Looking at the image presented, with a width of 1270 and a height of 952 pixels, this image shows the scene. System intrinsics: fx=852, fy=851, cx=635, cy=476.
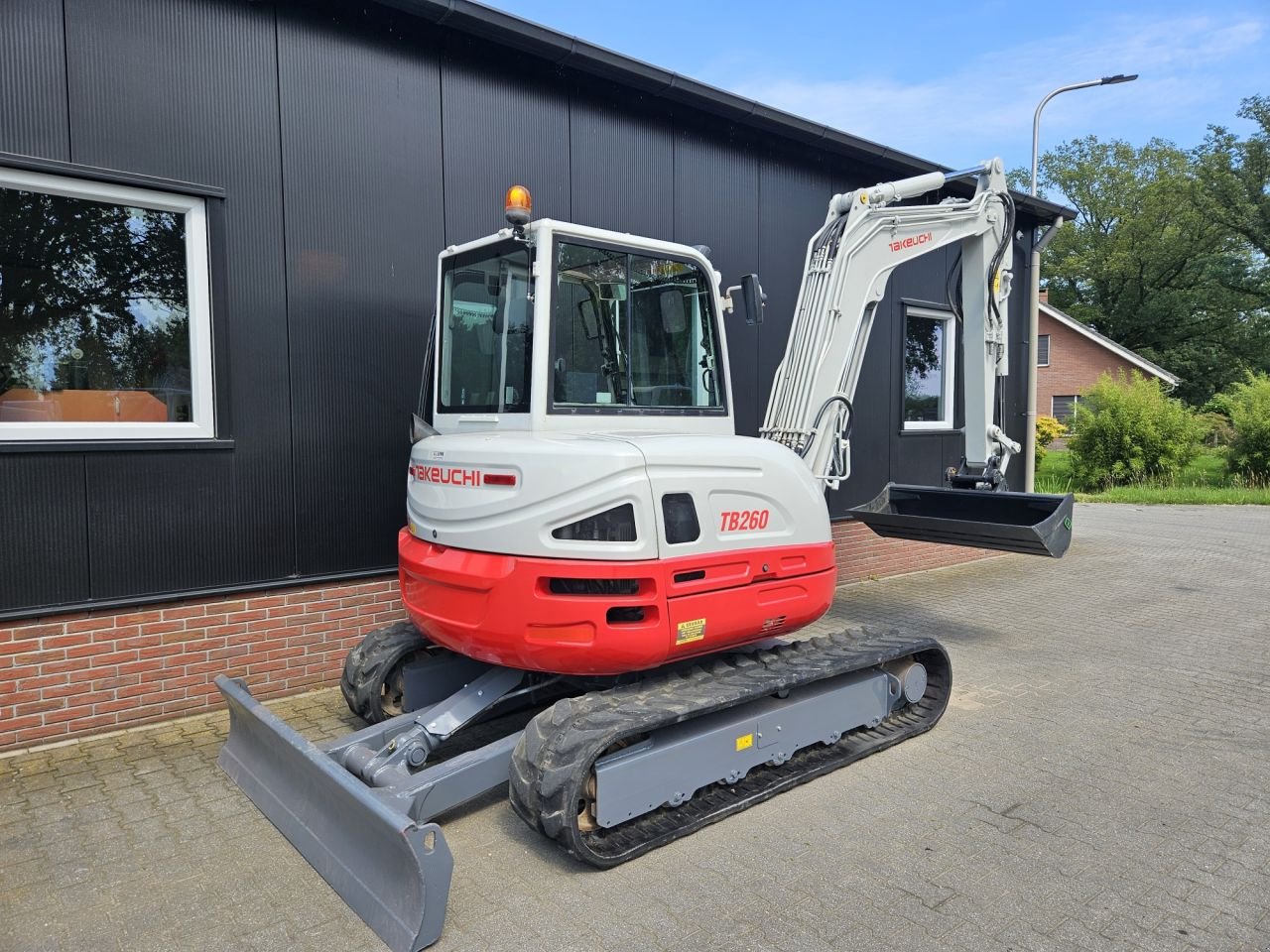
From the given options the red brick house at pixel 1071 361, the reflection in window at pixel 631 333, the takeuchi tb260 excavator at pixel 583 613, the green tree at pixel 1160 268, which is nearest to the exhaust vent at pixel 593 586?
the takeuchi tb260 excavator at pixel 583 613

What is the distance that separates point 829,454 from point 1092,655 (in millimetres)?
2990

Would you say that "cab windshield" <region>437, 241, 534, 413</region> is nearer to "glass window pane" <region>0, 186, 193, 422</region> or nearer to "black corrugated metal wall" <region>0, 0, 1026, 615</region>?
"black corrugated metal wall" <region>0, 0, 1026, 615</region>

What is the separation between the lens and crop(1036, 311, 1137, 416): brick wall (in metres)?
37.3

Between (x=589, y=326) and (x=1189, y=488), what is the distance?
20874mm

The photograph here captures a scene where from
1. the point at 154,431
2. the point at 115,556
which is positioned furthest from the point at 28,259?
the point at 115,556

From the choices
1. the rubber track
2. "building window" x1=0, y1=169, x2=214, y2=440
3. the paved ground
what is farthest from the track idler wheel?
"building window" x1=0, y1=169, x2=214, y2=440

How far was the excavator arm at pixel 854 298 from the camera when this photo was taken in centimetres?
554

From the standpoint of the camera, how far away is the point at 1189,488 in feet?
66.2

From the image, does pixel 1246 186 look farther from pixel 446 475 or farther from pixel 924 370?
pixel 446 475

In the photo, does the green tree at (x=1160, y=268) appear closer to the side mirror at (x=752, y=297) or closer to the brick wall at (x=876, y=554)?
the brick wall at (x=876, y=554)

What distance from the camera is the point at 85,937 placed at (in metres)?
3.06

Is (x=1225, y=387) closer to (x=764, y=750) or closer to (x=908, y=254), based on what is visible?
(x=908, y=254)

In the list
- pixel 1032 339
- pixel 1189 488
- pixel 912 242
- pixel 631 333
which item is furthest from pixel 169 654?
pixel 1189 488

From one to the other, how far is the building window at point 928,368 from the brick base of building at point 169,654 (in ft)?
21.6
